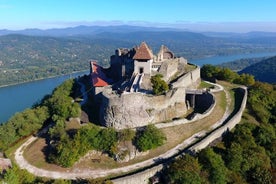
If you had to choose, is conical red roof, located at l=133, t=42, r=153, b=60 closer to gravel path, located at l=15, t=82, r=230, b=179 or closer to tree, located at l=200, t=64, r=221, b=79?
tree, located at l=200, t=64, r=221, b=79

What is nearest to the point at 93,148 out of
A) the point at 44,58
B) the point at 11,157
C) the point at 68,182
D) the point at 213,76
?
the point at 68,182

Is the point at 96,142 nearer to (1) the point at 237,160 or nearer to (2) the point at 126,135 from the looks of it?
(2) the point at 126,135

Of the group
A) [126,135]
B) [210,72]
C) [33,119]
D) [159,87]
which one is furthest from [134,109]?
[210,72]

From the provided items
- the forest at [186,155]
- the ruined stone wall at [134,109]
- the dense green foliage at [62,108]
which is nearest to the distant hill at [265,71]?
the forest at [186,155]

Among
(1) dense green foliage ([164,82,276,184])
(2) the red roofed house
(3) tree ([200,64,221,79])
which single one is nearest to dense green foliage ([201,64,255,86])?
(3) tree ([200,64,221,79])

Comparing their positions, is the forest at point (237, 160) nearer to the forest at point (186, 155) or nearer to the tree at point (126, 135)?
the forest at point (186, 155)

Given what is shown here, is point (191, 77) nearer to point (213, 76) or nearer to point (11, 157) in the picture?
point (213, 76)
